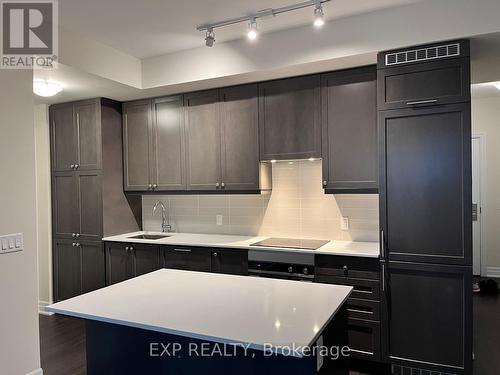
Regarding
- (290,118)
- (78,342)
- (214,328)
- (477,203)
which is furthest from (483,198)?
(78,342)

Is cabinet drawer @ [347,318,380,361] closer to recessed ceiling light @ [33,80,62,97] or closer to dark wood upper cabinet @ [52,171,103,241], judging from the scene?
dark wood upper cabinet @ [52,171,103,241]

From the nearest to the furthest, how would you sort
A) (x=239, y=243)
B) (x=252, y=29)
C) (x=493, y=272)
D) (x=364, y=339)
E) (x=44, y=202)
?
(x=252, y=29) → (x=364, y=339) → (x=239, y=243) → (x=44, y=202) → (x=493, y=272)

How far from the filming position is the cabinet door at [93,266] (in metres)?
3.97

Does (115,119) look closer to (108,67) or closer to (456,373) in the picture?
(108,67)

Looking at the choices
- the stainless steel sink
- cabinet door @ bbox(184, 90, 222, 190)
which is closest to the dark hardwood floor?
the stainless steel sink

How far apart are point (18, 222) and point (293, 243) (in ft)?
7.19

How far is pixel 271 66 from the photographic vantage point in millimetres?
3057

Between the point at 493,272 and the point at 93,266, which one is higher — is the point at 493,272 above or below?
below

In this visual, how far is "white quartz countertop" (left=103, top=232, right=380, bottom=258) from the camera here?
9.62ft

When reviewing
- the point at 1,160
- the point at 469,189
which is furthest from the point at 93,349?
the point at 469,189

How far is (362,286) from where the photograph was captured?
284 cm

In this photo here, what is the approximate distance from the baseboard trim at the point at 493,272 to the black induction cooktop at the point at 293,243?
344cm

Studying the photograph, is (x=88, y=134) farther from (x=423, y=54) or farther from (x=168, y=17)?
(x=423, y=54)

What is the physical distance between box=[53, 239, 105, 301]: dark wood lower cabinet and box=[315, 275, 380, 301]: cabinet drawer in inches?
99.1
